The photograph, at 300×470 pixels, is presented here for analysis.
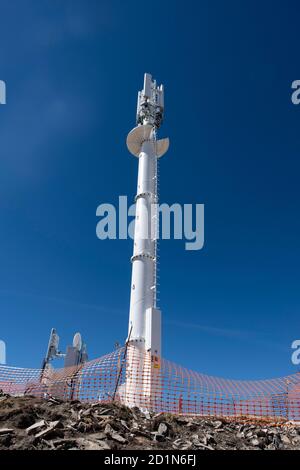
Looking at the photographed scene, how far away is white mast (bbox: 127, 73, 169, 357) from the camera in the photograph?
984 inches

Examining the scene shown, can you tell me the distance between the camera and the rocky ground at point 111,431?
411 inches

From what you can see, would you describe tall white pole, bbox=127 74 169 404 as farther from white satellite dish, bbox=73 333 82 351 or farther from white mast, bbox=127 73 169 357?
white satellite dish, bbox=73 333 82 351

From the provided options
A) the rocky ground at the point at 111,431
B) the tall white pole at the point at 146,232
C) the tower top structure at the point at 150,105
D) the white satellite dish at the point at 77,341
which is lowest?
the rocky ground at the point at 111,431

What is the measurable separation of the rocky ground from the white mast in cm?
998

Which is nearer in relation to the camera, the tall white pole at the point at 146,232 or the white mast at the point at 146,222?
the tall white pole at the point at 146,232

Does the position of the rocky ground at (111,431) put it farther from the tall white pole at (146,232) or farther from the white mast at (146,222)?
the white mast at (146,222)

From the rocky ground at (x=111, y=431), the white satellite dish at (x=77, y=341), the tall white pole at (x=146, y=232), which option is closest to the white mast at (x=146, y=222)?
the tall white pole at (x=146, y=232)

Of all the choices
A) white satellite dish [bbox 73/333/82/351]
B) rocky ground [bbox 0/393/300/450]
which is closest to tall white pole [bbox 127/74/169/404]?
rocky ground [bbox 0/393/300/450]

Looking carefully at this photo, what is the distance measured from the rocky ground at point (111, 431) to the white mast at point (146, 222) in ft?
32.7

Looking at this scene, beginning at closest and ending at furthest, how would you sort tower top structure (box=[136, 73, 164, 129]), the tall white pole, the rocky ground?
1. the rocky ground
2. the tall white pole
3. tower top structure (box=[136, 73, 164, 129])

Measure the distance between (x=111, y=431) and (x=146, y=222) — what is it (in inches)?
751

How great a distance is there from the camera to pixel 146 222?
96.1ft
